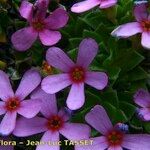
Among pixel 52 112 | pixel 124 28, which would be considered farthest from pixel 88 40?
pixel 52 112

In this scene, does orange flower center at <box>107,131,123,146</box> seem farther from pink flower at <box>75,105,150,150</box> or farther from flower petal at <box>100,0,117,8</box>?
flower petal at <box>100,0,117,8</box>

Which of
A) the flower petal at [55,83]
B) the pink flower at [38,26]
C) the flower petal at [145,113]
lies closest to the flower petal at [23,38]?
the pink flower at [38,26]

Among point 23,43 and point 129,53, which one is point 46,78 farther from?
point 129,53

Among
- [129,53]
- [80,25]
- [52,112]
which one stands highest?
[80,25]

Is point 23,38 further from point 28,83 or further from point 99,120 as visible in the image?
point 99,120

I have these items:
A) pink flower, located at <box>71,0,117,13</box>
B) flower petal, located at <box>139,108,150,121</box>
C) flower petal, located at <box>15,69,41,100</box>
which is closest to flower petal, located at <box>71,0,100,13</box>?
pink flower, located at <box>71,0,117,13</box>
